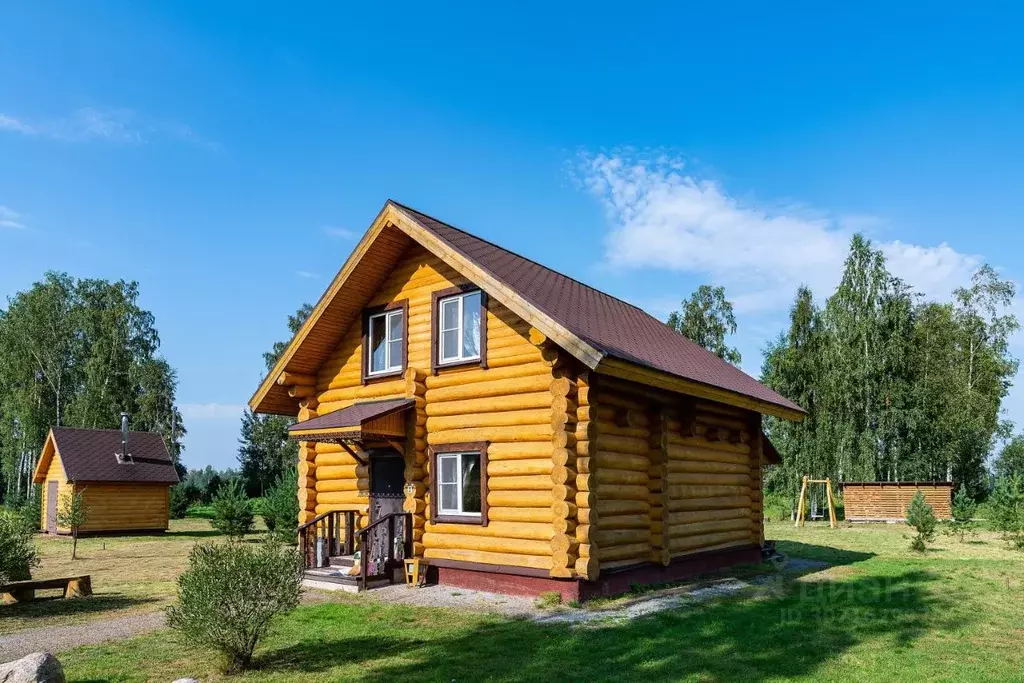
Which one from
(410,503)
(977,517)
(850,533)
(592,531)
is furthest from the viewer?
(977,517)

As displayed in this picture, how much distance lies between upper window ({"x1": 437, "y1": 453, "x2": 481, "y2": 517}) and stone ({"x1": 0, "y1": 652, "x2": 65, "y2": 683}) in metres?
7.25

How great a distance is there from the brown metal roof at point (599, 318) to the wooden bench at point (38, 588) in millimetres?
9496

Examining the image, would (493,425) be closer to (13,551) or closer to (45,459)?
(13,551)

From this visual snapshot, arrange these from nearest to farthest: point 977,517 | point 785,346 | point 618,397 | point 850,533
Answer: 1. point 618,397
2. point 850,533
3. point 977,517
4. point 785,346

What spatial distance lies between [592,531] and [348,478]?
683 centimetres

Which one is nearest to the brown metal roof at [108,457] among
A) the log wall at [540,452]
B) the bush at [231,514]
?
the bush at [231,514]

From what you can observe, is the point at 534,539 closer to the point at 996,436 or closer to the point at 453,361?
the point at 453,361

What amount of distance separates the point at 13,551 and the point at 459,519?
26.5 feet

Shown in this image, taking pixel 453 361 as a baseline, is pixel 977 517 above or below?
below

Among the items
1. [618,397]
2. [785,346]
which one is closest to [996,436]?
[785,346]

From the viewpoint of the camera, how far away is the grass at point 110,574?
12.2 metres

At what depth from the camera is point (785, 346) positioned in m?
43.0

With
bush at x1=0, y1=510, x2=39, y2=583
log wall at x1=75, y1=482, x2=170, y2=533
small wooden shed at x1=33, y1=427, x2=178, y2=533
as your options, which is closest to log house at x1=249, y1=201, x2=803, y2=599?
bush at x1=0, y1=510, x2=39, y2=583

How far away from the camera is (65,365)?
160ft
